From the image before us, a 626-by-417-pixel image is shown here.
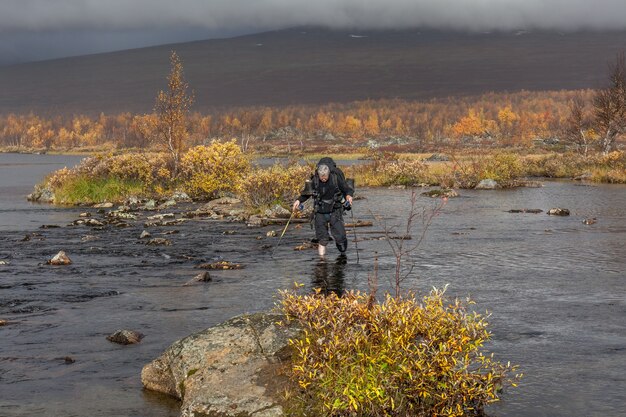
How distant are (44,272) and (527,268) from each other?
10.2 metres

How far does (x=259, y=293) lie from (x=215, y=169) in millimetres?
22762

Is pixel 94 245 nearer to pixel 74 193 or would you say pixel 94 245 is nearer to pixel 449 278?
pixel 449 278

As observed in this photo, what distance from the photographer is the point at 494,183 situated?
137ft

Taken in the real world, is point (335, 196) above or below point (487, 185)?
above

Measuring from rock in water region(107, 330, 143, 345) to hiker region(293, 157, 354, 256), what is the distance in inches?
246

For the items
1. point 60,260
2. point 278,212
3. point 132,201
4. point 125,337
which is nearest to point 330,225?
point 60,260

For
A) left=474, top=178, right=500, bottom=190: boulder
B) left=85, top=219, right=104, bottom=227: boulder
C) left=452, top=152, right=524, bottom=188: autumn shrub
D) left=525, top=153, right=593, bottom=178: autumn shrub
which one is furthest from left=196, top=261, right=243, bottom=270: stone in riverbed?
left=525, top=153, right=593, bottom=178: autumn shrub

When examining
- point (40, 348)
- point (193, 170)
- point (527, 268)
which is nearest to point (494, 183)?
point (193, 170)

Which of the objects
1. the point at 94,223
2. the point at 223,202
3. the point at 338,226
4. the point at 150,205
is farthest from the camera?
the point at 150,205

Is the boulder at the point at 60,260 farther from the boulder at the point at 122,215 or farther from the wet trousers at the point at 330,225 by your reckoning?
the boulder at the point at 122,215

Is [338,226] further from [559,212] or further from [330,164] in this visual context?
[559,212]

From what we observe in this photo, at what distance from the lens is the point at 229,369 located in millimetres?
7949

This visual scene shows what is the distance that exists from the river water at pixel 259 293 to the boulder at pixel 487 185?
13578 millimetres

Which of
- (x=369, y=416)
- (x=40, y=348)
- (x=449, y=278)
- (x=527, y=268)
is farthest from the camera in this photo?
(x=527, y=268)
